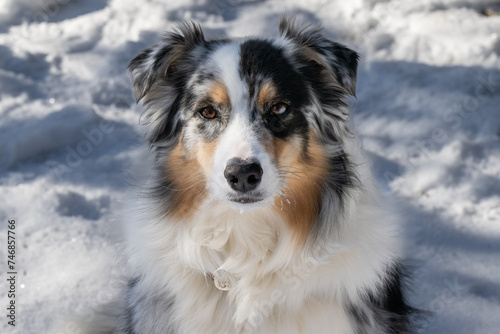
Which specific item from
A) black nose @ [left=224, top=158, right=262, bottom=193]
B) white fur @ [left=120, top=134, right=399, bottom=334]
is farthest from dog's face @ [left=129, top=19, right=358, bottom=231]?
white fur @ [left=120, top=134, right=399, bottom=334]

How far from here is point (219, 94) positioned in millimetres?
2998

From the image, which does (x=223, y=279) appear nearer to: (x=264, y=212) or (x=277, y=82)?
(x=264, y=212)

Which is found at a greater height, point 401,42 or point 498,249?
point 401,42

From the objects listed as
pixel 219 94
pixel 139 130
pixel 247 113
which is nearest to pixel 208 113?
pixel 219 94

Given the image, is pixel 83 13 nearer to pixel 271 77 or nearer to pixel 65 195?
pixel 65 195

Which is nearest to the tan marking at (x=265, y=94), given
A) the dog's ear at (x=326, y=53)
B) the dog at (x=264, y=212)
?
the dog at (x=264, y=212)

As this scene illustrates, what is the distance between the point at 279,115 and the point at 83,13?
14.3 ft

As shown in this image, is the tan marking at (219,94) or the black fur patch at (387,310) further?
the black fur patch at (387,310)

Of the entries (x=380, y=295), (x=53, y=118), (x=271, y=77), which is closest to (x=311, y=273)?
(x=380, y=295)

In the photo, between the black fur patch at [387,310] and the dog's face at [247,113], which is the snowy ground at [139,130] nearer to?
the black fur patch at [387,310]

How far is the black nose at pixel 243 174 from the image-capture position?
2.70 meters

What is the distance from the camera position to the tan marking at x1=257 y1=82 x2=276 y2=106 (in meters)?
2.97

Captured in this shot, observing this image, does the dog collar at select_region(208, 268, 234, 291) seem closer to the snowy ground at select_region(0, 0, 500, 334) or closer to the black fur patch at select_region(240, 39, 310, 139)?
the black fur patch at select_region(240, 39, 310, 139)

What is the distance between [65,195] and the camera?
472 cm
